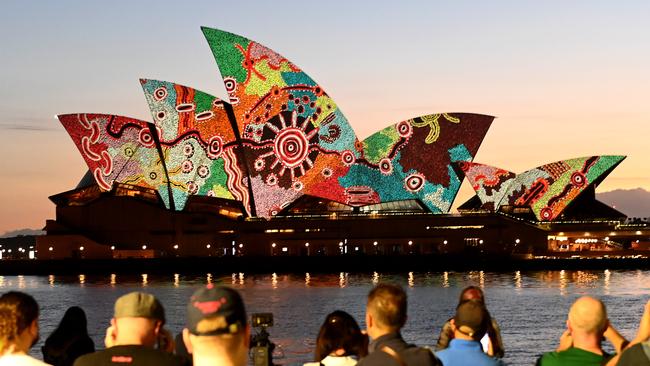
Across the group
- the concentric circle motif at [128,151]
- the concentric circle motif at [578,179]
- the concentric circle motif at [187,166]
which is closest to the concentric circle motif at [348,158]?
the concentric circle motif at [187,166]

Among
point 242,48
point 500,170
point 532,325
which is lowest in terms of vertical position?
point 532,325

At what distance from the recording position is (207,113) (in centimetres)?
6625

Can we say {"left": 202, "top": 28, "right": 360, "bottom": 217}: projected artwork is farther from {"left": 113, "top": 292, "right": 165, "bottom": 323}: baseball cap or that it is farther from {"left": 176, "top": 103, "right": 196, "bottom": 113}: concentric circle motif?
{"left": 113, "top": 292, "right": 165, "bottom": 323}: baseball cap

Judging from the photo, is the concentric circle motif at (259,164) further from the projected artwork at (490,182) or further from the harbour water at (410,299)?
the projected artwork at (490,182)

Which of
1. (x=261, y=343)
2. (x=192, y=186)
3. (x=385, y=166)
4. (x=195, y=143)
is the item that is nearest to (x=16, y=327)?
(x=261, y=343)

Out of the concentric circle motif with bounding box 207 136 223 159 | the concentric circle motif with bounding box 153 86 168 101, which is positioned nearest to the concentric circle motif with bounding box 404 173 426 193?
the concentric circle motif with bounding box 207 136 223 159

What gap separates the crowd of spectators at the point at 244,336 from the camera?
14.7 ft

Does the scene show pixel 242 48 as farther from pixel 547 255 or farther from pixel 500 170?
pixel 547 255

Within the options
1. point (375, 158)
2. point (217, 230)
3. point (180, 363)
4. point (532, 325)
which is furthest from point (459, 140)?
point (180, 363)

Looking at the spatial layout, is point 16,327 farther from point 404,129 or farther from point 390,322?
point 404,129

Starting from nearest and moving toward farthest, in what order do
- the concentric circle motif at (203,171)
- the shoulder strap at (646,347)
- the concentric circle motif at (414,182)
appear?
the shoulder strap at (646,347)
the concentric circle motif at (414,182)
the concentric circle motif at (203,171)

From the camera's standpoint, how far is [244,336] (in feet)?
14.8

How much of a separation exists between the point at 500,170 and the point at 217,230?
53.3 feet

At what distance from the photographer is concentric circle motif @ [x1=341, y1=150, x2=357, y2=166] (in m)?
67.6
